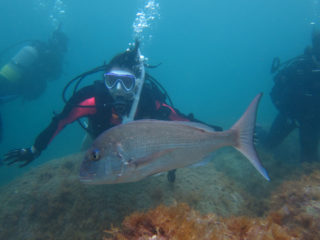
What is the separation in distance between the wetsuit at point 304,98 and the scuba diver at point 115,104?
4.65 m

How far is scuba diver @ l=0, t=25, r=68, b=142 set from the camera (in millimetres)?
10180

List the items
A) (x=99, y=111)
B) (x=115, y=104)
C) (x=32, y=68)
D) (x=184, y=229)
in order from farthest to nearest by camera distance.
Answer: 1. (x=32, y=68)
2. (x=99, y=111)
3. (x=115, y=104)
4. (x=184, y=229)

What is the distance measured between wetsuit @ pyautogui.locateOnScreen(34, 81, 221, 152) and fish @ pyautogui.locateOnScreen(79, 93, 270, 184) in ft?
6.25

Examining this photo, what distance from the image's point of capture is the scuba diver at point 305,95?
566cm

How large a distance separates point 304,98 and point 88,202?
6987 mm

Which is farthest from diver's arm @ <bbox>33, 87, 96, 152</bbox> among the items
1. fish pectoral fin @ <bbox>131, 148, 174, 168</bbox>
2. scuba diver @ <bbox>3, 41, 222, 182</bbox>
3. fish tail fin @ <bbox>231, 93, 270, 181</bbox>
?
fish tail fin @ <bbox>231, 93, 270, 181</bbox>

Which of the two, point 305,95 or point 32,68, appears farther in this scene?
point 32,68

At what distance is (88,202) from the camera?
10.3ft

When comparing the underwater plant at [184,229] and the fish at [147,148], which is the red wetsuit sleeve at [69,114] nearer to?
the fish at [147,148]

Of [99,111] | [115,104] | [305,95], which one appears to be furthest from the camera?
[305,95]

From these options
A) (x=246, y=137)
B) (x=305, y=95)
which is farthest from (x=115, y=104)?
(x=305, y=95)

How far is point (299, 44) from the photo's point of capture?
Answer: 12825 cm

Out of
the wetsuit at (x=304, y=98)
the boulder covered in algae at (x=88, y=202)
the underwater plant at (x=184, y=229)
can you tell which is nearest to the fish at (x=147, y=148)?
the underwater plant at (x=184, y=229)

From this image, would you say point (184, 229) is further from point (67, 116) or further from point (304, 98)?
point (304, 98)
